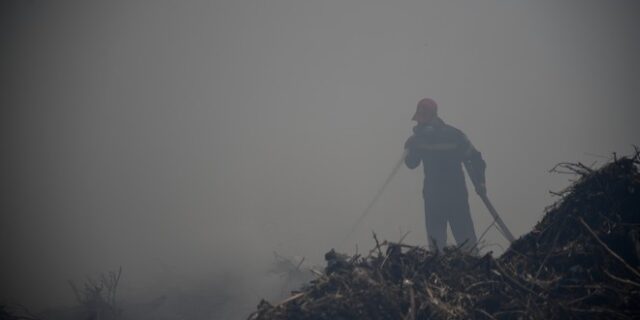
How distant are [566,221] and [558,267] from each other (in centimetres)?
40

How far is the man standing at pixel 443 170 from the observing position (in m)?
6.01

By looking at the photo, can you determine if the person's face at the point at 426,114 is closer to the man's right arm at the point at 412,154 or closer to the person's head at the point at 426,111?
the person's head at the point at 426,111

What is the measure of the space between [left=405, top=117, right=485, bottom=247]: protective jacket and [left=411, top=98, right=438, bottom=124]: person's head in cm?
10

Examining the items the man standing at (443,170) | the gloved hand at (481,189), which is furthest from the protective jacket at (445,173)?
the gloved hand at (481,189)

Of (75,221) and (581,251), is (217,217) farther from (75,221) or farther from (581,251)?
(581,251)

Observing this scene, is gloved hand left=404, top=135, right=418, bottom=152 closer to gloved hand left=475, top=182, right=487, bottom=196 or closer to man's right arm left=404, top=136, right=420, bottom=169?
man's right arm left=404, top=136, right=420, bottom=169

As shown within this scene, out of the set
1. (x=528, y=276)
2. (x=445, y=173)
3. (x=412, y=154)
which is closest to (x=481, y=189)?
(x=445, y=173)

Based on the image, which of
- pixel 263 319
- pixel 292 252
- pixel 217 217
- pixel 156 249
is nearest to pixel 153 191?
pixel 217 217

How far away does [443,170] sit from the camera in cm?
641

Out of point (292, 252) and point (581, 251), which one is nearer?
point (581, 251)

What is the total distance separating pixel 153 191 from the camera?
38.1m

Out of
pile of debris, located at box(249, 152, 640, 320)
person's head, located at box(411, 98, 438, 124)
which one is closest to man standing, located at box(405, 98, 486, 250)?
person's head, located at box(411, 98, 438, 124)

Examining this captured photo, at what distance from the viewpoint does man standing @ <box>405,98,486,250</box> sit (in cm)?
601

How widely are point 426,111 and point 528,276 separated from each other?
4889mm
